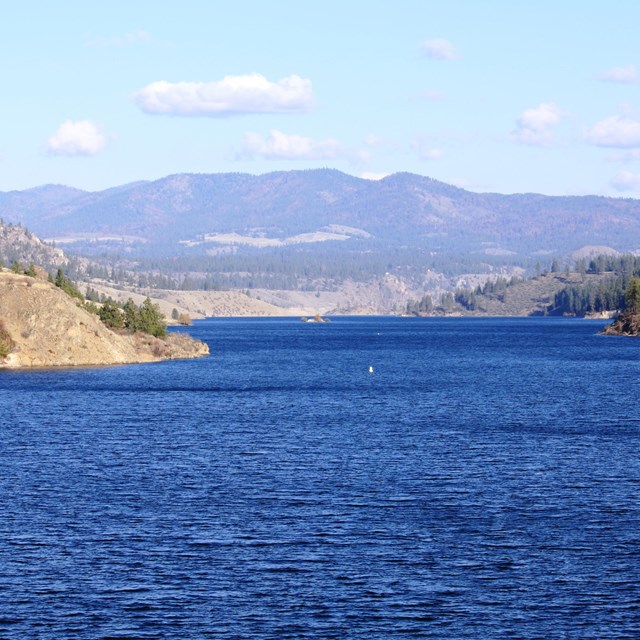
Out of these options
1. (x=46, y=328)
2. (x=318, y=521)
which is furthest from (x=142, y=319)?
(x=318, y=521)

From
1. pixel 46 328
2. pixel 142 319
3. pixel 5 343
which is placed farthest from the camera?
pixel 142 319

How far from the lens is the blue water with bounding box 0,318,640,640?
40.4 meters

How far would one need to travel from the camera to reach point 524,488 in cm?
6200

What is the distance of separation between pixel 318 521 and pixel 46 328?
106 metres

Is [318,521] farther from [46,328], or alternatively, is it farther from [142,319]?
[142,319]

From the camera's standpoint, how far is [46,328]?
154 meters

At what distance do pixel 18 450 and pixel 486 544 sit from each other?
36.2 meters

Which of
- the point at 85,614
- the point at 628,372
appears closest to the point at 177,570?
the point at 85,614

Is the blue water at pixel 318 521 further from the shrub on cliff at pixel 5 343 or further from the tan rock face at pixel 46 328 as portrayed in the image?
the tan rock face at pixel 46 328

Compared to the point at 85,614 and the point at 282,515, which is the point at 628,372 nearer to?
the point at 282,515

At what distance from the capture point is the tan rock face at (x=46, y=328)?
5989 inches

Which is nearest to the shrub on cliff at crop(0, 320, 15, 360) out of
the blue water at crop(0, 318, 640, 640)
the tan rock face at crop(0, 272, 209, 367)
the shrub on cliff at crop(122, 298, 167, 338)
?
the tan rock face at crop(0, 272, 209, 367)

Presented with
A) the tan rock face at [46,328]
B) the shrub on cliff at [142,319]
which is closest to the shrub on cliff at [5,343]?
the tan rock face at [46,328]

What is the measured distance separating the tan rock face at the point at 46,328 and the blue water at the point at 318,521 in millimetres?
47779
